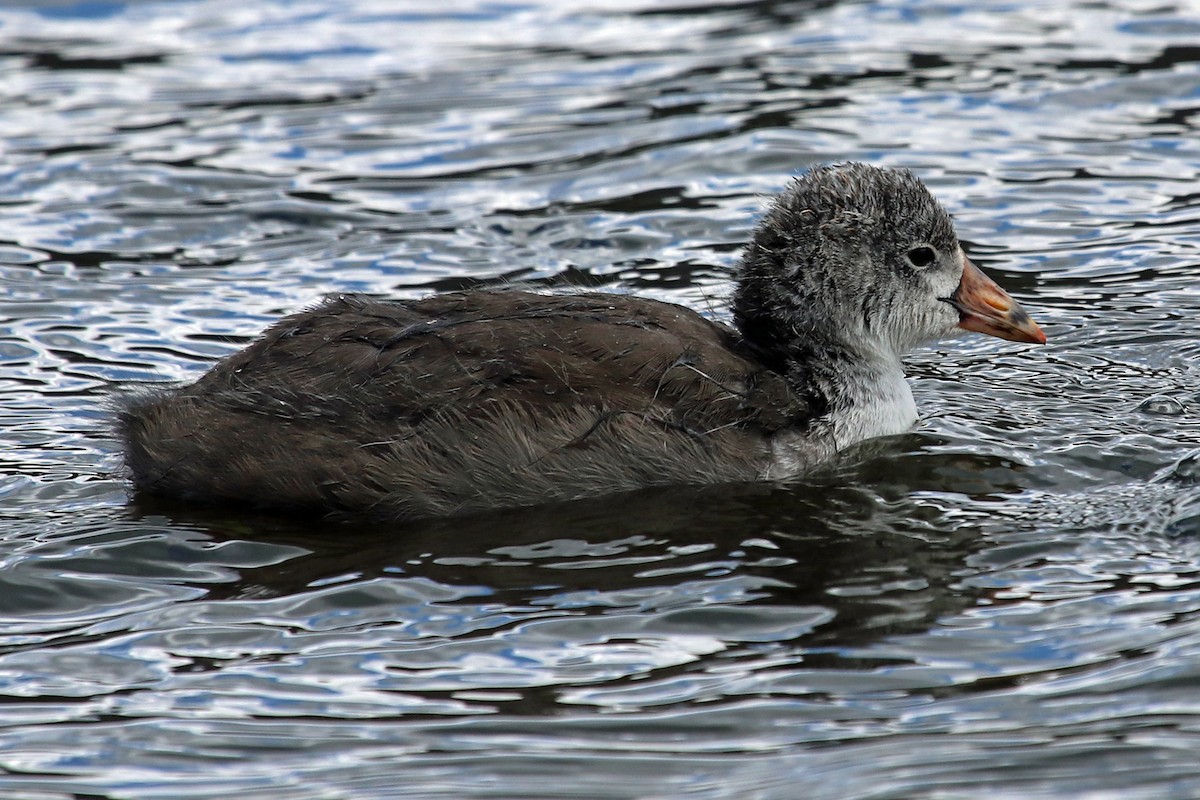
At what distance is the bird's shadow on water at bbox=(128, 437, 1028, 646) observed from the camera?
6.85 m

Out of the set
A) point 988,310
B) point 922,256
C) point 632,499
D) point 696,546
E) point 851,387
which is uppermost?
point 922,256

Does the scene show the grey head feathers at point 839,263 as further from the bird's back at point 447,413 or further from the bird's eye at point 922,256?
the bird's back at point 447,413

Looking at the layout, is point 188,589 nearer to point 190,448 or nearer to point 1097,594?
point 190,448

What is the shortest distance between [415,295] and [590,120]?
3.86 m

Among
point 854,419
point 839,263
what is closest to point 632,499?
point 854,419

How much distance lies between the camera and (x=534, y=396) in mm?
7625

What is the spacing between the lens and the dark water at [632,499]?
5.77 metres

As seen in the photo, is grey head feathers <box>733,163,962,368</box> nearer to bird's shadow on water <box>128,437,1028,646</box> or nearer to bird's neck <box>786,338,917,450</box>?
bird's neck <box>786,338,917,450</box>

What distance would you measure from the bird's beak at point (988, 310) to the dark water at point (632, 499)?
0.42m

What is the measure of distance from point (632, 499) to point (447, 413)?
95 cm

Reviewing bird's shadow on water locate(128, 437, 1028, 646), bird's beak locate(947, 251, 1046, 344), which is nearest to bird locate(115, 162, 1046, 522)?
bird's shadow on water locate(128, 437, 1028, 646)

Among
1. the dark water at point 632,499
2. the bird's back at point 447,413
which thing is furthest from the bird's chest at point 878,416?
the bird's back at point 447,413

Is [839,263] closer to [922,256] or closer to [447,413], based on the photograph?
[922,256]

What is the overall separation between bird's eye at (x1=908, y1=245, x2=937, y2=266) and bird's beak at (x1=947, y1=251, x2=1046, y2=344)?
220 millimetres
